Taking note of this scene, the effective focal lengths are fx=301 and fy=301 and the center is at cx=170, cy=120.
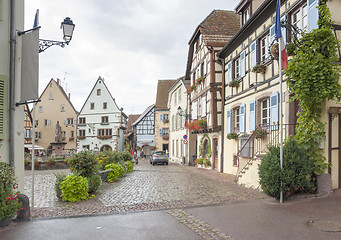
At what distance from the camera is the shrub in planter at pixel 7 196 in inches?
219

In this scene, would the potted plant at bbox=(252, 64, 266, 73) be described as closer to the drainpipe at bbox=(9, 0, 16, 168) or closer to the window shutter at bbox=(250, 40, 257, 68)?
the window shutter at bbox=(250, 40, 257, 68)

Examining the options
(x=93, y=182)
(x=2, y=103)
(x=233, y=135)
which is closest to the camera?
(x=2, y=103)

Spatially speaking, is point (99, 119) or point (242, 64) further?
point (99, 119)

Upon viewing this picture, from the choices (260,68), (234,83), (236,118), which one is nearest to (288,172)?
(260,68)

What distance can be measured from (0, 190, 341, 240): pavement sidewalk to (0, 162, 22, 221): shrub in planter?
0.93 ft

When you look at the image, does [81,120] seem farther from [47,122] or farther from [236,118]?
[236,118]

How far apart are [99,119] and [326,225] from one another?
139ft

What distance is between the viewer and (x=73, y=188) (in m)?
8.60

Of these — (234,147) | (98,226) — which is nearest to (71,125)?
(234,147)

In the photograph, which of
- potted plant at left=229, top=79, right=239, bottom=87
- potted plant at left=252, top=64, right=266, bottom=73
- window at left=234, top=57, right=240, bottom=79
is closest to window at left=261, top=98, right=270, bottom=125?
potted plant at left=252, top=64, right=266, bottom=73

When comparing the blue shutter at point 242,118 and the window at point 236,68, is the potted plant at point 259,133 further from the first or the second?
the window at point 236,68

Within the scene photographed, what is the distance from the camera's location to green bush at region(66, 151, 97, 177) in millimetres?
9625

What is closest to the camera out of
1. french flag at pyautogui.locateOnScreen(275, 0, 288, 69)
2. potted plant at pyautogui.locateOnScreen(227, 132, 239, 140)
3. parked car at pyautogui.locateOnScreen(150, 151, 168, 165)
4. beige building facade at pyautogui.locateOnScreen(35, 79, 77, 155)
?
french flag at pyautogui.locateOnScreen(275, 0, 288, 69)

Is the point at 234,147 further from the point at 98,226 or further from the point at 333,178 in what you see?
the point at 98,226
